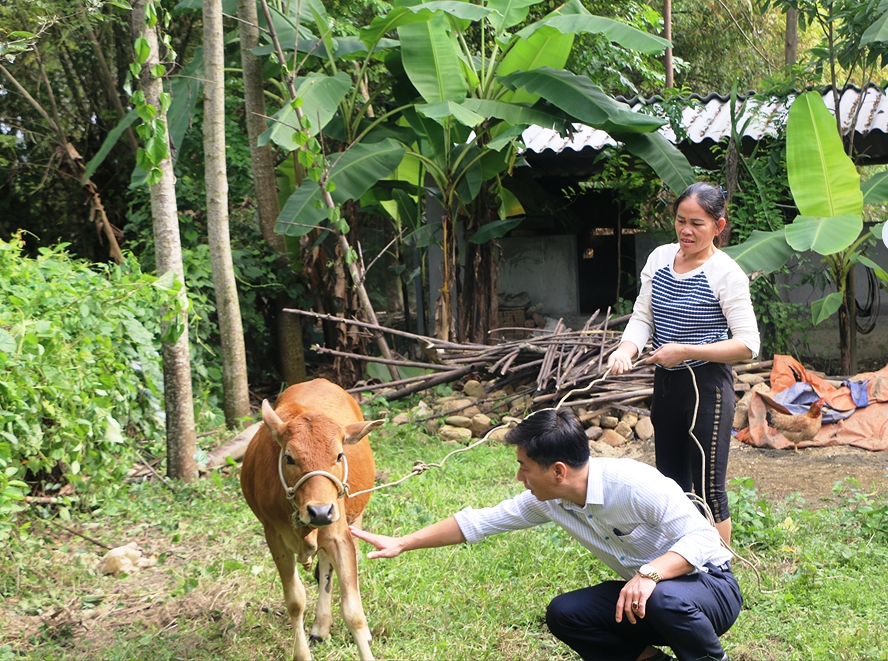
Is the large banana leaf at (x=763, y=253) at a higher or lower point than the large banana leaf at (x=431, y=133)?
lower

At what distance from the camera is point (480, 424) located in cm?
816

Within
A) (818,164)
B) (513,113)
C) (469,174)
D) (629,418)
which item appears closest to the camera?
(818,164)

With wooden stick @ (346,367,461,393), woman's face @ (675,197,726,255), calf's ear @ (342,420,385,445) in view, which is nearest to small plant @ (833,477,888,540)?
woman's face @ (675,197,726,255)

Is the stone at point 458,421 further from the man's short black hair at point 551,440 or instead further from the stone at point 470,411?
the man's short black hair at point 551,440

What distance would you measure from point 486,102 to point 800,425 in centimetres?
430

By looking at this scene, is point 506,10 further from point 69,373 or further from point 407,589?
point 407,589

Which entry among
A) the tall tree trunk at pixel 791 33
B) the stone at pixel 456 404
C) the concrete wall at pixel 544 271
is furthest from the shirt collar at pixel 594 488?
the tall tree trunk at pixel 791 33

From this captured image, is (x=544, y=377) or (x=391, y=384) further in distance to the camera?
(x=391, y=384)

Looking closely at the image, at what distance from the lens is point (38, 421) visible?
4.85 metres

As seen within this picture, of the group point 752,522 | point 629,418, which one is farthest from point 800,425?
point 752,522

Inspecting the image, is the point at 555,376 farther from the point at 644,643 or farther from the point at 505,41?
the point at 644,643

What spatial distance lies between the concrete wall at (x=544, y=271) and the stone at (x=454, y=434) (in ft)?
13.6

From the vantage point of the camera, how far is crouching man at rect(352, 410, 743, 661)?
296 centimetres

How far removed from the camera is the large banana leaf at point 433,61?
8.40 m
